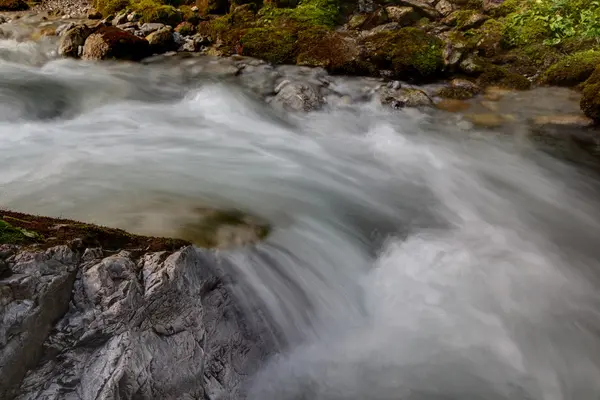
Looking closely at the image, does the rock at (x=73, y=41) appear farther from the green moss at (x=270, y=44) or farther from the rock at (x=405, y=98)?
the rock at (x=405, y=98)

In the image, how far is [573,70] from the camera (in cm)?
1021

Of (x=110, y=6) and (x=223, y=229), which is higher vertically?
(x=110, y=6)

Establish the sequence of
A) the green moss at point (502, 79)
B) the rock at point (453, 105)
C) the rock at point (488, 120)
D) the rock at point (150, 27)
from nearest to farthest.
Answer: the rock at point (488, 120) → the rock at point (453, 105) → the green moss at point (502, 79) → the rock at point (150, 27)

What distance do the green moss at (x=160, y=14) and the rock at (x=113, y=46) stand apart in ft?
7.63

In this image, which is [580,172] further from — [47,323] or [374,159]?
[47,323]

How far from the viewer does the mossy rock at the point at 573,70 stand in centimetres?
1007

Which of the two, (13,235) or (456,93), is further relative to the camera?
(456,93)

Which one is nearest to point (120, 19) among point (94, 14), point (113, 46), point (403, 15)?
point (94, 14)

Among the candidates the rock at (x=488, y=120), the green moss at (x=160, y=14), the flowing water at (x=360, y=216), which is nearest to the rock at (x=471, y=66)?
the rock at (x=488, y=120)

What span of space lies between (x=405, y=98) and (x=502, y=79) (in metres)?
2.79

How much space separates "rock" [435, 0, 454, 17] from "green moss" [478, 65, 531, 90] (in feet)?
14.9

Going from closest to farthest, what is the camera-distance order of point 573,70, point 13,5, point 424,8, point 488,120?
point 488,120 < point 573,70 < point 424,8 < point 13,5

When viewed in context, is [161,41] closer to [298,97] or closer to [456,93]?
[298,97]

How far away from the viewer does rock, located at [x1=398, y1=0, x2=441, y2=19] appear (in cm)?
1408
